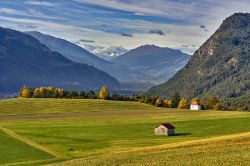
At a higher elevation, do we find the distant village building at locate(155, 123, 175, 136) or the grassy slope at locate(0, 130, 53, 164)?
the distant village building at locate(155, 123, 175, 136)

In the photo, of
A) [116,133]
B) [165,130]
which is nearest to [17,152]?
[116,133]

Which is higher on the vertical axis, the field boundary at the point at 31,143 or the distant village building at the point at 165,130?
the distant village building at the point at 165,130

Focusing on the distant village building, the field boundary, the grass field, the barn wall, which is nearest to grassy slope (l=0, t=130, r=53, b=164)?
the grass field

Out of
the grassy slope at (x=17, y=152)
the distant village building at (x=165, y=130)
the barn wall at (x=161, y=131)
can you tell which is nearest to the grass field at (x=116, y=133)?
the grassy slope at (x=17, y=152)

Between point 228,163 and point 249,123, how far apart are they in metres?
82.2

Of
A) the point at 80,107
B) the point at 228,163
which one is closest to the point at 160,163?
the point at 228,163

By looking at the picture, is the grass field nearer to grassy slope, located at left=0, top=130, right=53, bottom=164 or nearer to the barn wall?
grassy slope, located at left=0, top=130, right=53, bottom=164

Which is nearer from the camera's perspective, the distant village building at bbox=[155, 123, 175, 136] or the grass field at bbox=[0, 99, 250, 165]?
the grass field at bbox=[0, 99, 250, 165]

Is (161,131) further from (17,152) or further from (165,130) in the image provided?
(17,152)

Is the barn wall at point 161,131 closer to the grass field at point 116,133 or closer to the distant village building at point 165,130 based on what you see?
the distant village building at point 165,130

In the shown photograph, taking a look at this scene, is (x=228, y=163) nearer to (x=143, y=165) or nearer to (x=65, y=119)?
(x=143, y=165)

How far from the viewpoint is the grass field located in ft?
198

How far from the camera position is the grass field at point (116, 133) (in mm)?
60312

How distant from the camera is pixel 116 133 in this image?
11744 centimetres
